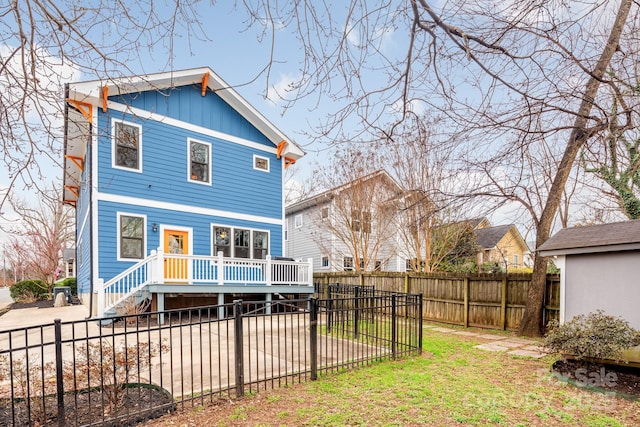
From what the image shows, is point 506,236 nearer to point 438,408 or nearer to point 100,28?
point 438,408

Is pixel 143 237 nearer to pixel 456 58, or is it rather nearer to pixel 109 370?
pixel 109 370

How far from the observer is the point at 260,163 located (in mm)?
14602

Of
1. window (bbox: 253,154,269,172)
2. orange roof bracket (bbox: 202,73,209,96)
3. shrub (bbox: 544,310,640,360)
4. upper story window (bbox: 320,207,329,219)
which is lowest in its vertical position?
shrub (bbox: 544,310,640,360)

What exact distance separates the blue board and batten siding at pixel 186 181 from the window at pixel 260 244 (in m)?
0.20

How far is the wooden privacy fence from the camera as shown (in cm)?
953

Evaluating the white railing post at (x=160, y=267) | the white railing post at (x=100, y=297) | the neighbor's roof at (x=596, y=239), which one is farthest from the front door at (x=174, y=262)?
the neighbor's roof at (x=596, y=239)

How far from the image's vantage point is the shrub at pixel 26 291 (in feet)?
57.1

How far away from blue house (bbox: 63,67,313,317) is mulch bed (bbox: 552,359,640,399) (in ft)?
27.3

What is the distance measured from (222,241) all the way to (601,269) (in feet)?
35.6

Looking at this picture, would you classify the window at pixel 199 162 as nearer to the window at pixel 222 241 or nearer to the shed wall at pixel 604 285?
the window at pixel 222 241

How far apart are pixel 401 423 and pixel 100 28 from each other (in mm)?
4638

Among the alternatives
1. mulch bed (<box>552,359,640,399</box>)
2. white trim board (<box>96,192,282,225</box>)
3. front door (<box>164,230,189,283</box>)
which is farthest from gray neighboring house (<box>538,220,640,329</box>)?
white trim board (<box>96,192,282,225</box>)

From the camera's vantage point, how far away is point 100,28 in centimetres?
322

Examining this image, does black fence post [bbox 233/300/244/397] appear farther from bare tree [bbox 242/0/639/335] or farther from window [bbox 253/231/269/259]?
window [bbox 253/231/269/259]
